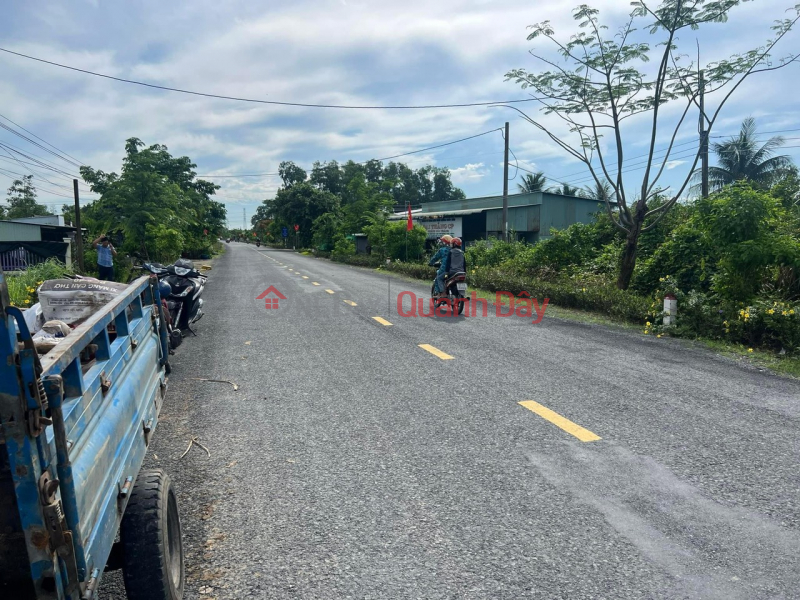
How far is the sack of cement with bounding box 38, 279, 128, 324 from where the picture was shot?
4.64m

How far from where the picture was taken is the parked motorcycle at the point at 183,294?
9.04 m

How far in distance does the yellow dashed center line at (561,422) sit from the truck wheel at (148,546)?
10.4ft

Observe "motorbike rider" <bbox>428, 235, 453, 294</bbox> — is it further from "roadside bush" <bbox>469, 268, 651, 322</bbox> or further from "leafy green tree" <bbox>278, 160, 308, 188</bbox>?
"leafy green tree" <bbox>278, 160, 308, 188</bbox>

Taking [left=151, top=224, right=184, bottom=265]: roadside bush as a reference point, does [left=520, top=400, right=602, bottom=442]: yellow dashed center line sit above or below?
below

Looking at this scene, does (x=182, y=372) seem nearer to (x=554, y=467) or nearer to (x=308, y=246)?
(x=554, y=467)

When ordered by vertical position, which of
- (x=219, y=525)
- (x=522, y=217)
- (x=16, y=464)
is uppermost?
(x=522, y=217)

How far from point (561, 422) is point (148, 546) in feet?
11.5

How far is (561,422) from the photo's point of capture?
4.93 m

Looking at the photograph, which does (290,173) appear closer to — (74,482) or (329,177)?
(329,177)

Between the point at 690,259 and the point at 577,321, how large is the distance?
3.35 meters

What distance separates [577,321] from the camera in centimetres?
1134

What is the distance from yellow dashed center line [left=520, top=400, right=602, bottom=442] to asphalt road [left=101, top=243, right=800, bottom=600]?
0.02 metres

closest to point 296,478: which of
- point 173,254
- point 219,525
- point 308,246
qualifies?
point 219,525

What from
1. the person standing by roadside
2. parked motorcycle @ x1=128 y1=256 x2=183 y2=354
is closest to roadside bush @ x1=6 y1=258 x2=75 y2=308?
Answer: the person standing by roadside
